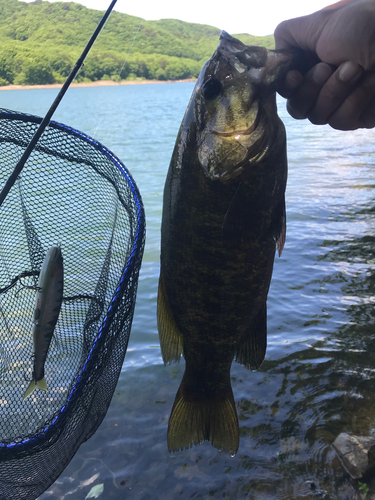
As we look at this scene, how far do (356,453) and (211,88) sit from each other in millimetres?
3568

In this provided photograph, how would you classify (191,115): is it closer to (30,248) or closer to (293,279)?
(30,248)

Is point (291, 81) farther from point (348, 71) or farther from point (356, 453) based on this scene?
point (356, 453)

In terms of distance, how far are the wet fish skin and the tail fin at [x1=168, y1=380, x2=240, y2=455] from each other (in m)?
1.04

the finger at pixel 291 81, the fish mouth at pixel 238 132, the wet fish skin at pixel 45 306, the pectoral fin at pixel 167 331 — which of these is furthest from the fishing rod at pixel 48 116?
the finger at pixel 291 81

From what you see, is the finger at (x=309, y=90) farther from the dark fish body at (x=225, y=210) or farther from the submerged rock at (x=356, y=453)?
the submerged rock at (x=356, y=453)

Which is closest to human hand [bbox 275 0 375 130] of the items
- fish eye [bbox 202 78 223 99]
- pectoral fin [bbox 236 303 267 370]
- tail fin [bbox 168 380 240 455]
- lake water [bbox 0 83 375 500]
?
fish eye [bbox 202 78 223 99]

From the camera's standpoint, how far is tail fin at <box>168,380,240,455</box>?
8.88ft

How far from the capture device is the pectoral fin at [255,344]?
8.28 ft

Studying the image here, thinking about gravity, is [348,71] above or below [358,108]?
above

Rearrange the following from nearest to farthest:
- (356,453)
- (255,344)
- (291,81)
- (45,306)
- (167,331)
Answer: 1. (291,81)
2. (167,331)
3. (255,344)
4. (45,306)
5. (356,453)

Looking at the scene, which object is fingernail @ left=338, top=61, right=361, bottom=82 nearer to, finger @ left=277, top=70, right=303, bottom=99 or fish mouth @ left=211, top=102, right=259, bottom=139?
finger @ left=277, top=70, right=303, bottom=99

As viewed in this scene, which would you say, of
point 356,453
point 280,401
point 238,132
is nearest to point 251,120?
point 238,132

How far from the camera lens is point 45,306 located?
9.82 feet

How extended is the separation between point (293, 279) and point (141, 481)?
4.90 m
